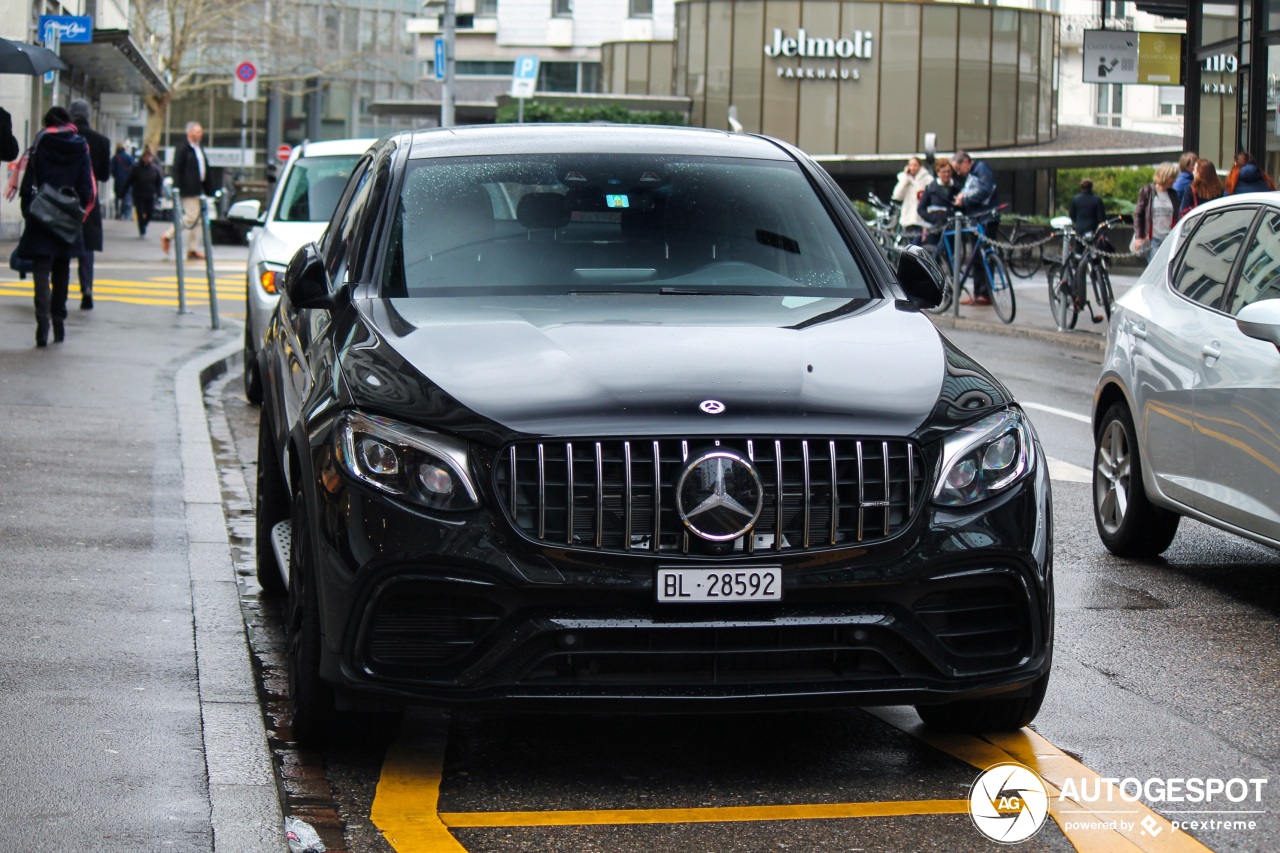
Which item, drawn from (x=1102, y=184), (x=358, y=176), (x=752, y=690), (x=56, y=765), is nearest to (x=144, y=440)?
(x=358, y=176)

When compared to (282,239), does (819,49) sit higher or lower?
Result: higher

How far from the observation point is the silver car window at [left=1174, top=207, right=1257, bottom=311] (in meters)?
7.52

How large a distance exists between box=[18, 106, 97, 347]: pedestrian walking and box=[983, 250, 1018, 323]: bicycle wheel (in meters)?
10.0

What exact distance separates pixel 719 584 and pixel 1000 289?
710 inches

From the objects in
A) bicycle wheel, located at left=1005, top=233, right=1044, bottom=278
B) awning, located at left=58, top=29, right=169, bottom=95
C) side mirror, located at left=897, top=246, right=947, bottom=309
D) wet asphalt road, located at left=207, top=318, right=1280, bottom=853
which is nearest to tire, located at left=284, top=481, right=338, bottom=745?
wet asphalt road, located at left=207, top=318, right=1280, bottom=853

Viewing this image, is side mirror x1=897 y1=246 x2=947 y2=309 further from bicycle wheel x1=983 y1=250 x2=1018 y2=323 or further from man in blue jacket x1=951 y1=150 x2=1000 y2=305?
man in blue jacket x1=951 y1=150 x2=1000 y2=305

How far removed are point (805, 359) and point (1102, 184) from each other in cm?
4730

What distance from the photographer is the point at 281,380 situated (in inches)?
250

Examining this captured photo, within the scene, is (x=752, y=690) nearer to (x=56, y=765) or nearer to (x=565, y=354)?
(x=565, y=354)

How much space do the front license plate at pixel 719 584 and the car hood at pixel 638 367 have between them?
325 mm

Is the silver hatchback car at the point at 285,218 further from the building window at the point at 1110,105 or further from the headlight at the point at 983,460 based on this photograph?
the building window at the point at 1110,105

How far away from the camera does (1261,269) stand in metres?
7.25

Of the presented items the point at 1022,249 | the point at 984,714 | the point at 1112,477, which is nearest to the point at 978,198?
the point at 1022,249

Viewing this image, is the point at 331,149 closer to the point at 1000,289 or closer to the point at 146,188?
the point at 1000,289
